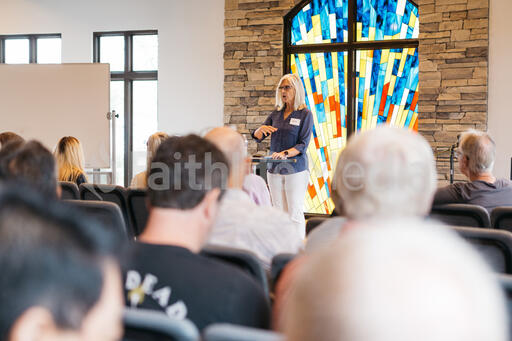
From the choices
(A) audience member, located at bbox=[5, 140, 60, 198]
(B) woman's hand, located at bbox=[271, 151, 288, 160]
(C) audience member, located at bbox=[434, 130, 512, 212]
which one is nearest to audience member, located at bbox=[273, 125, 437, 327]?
(A) audience member, located at bbox=[5, 140, 60, 198]

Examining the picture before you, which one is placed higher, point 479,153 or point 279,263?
point 479,153

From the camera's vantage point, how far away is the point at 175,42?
8828 millimetres

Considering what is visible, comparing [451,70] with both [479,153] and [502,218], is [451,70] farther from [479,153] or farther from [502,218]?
[502,218]

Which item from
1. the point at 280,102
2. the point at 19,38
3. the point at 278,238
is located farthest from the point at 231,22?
the point at 278,238

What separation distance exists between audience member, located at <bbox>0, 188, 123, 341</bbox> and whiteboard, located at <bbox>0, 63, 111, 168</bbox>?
26.2 ft

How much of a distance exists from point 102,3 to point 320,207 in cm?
464

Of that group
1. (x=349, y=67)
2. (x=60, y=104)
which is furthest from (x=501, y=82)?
(x=60, y=104)

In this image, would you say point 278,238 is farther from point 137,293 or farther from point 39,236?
point 39,236

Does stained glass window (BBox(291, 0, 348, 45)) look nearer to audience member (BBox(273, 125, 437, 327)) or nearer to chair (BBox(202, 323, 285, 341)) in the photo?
audience member (BBox(273, 125, 437, 327))

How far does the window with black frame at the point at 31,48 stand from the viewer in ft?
31.7

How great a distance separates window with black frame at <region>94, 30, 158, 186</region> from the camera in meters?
9.30

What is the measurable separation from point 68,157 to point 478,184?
9.53 feet

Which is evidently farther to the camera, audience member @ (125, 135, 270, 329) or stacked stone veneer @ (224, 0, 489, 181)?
stacked stone veneer @ (224, 0, 489, 181)

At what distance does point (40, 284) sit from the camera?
57 cm
